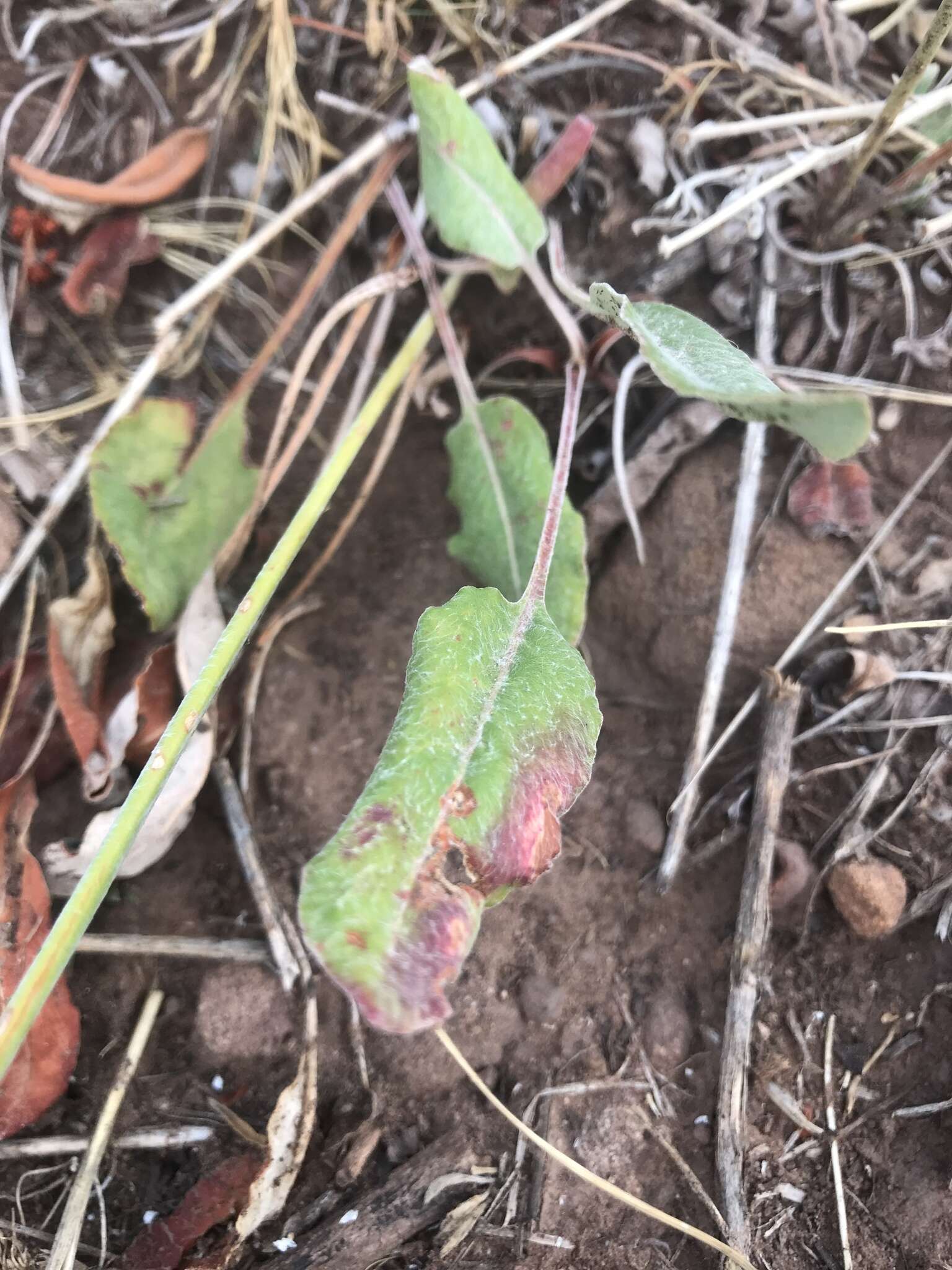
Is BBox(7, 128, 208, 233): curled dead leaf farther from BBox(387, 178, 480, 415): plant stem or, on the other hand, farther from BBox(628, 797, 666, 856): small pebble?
BBox(628, 797, 666, 856): small pebble

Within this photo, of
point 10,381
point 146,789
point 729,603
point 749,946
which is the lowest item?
point 749,946

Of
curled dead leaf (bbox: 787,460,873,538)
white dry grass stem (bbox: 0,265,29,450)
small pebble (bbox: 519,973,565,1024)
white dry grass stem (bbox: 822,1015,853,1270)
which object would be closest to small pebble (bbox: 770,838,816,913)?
white dry grass stem (bbox: 822,1015,853,1270)

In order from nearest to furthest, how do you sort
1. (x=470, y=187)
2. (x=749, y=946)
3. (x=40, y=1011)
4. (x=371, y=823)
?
1. (x=371, y=823)
2. (x=40, y=1011)
3. (x=749, y=946)
4. (x=470, y=187)

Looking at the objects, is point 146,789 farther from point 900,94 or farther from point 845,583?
point 900,94

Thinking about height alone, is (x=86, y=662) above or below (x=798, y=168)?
below

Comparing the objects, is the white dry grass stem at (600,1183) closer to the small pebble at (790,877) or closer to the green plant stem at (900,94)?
the small pebble at (790,877)

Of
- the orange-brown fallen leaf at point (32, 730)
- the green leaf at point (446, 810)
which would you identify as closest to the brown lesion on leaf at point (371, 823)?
the green leaf at point (446, 810)

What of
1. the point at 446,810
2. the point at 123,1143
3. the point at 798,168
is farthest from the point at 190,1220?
the point at 798,168
